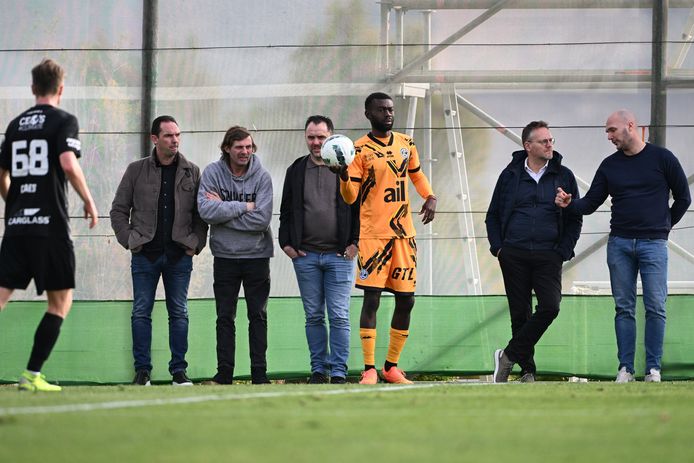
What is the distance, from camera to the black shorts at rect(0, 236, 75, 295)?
6.58m

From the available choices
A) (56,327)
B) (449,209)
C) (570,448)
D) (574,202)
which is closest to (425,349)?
(449,209)

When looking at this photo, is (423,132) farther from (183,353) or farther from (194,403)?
(194,403)

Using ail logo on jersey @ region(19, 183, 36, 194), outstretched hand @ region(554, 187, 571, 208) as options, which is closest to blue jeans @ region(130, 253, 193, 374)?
ail logo on jersey @ region(19, 183, 36, 194)

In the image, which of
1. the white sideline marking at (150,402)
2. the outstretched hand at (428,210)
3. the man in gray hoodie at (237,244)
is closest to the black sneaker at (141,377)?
the man in gray hoodie at (237,244)

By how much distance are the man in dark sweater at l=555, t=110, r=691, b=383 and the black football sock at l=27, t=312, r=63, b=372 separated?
387 cm

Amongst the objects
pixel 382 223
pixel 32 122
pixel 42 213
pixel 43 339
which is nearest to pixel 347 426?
pixel 43 339

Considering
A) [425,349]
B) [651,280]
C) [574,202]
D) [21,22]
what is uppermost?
[21,22]

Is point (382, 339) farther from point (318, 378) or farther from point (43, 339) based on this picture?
point (43, 339)

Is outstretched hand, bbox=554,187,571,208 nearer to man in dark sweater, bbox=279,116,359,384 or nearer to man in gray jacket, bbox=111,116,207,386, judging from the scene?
man in dark sweater, bbox=279,116,359,384

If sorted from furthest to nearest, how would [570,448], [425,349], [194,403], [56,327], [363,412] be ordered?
[425,349] < [56,327] < [194,403] < [363,412] < [570,448]

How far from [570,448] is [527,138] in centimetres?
513

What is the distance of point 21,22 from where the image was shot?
1085 cm

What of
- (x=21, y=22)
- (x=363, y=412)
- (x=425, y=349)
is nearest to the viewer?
(x=363, y=412)

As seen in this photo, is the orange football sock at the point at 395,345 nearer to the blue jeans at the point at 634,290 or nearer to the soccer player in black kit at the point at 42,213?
the blue jeans at the point at 634,290
